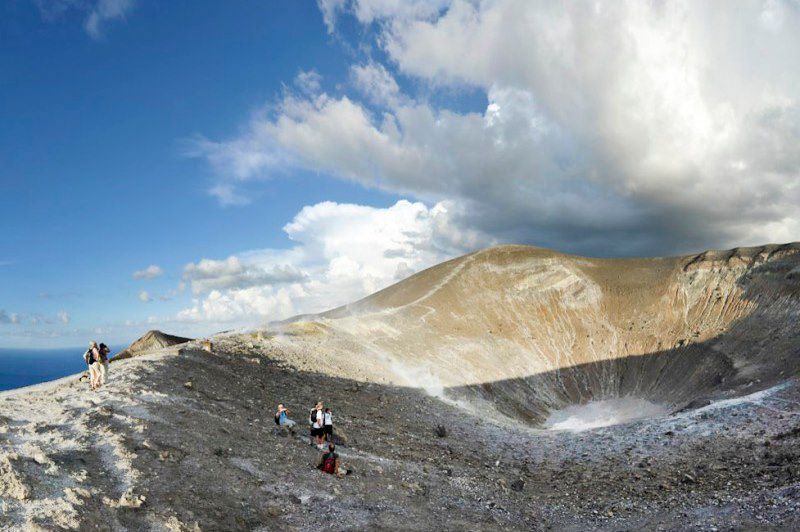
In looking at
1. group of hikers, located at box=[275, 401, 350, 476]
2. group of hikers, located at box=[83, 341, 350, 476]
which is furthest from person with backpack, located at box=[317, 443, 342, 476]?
group of hikers, located at box=[83, 341, 350, 476]

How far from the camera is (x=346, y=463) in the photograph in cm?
1930

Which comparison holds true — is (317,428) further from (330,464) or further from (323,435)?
(330,464)

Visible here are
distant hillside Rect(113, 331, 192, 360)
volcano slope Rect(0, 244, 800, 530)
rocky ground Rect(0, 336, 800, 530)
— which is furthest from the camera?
distant hillside Rect(113, 331, 192, 360)

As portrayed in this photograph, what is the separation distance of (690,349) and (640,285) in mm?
22842

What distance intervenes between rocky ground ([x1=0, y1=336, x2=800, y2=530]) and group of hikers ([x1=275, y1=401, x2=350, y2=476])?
16.3 inches

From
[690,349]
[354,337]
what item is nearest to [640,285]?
[690,349]

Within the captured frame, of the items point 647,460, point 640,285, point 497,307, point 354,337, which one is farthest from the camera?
point 640,285

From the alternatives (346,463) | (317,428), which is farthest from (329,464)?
(317,428)

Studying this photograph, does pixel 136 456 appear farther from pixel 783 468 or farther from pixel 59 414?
pixel 783 468

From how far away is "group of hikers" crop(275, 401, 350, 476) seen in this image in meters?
17.9

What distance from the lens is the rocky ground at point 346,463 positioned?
523 inches

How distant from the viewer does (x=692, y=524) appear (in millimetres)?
15836

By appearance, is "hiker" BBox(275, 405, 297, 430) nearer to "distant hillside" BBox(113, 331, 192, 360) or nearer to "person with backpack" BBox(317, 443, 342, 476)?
"person with backpack" BBox(317, 443, 342, 476)

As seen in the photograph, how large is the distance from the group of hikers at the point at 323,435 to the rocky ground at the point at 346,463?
0.41 meters
